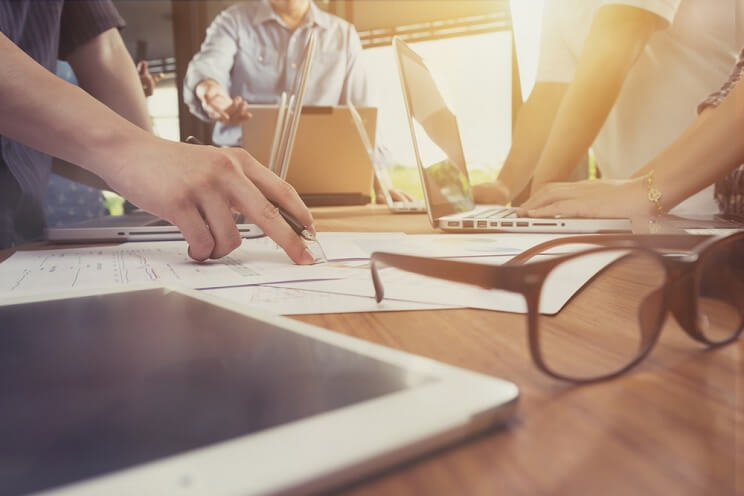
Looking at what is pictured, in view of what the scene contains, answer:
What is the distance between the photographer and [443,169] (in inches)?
47.2

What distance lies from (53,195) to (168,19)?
248 centimetres

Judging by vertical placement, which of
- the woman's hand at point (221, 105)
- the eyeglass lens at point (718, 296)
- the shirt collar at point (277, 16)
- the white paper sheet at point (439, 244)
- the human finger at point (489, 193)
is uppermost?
the shirt collar at point (277, 16)

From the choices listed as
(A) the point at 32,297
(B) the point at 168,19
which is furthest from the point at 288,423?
(B) the point at 168,19

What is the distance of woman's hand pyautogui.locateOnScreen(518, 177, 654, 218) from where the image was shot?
3.19 feet

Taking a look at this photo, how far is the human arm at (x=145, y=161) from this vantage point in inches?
23.5

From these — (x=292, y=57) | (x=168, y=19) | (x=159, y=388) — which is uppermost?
(x=168, y=19)

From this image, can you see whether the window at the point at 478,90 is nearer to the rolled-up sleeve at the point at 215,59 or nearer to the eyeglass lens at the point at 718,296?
the rolled-up sleeve at the point at 215,59

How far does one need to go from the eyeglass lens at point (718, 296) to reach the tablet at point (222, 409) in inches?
6.3

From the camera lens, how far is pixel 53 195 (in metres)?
2.35

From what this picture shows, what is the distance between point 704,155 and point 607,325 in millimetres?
660

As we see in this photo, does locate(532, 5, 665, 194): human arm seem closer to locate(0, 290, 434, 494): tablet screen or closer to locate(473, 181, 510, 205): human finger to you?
locate(473, 181, 510, 205): human finger

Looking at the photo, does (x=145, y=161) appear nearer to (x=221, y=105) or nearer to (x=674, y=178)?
(x=674, y=178)

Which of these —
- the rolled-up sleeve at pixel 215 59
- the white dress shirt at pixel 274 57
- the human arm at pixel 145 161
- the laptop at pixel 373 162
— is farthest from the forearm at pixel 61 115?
the white dress shirt at pixel 274 57

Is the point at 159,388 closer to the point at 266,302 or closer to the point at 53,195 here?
the point at 266,302
